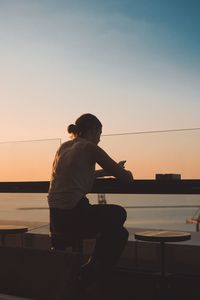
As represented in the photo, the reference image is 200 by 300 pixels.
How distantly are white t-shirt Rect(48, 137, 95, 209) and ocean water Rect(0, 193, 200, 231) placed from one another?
767mm

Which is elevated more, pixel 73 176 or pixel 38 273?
pixel 73 176

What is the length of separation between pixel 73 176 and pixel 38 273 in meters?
1.13

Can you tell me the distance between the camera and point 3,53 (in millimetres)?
6188

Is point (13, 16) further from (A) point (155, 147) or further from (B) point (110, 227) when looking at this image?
(B) point (110, 227)

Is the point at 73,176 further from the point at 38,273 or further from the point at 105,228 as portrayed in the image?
the point at 38,273

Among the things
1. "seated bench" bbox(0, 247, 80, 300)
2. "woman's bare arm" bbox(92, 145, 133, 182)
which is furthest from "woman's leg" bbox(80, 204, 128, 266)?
→ "seated bench" bbox(0, 247, 80, 300)

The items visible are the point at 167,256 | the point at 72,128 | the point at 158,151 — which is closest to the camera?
the point at 72,128

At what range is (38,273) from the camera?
1529 millimetres

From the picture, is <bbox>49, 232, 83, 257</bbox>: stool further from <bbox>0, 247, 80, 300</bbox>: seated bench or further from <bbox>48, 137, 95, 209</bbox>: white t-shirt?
<bbox>0, 247, 80, 300</bbox>: seated bench

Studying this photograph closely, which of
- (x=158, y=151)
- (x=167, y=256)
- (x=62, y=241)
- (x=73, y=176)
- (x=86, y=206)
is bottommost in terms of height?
(x=167, y=256)

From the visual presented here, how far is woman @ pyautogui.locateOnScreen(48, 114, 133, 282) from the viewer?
2568mm

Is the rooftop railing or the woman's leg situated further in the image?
the rooftop railing

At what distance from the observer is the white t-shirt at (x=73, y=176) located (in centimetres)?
261

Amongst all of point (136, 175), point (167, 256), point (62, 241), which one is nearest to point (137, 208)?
point (136, 175)
